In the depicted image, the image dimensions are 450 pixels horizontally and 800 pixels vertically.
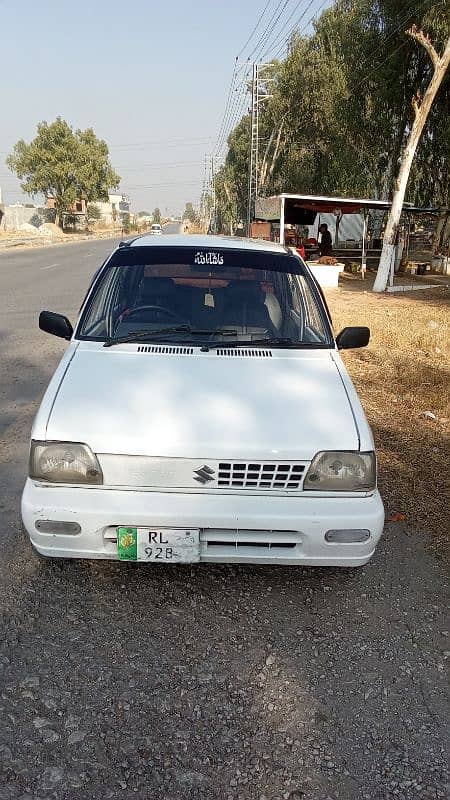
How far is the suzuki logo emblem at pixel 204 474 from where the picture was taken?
267cm

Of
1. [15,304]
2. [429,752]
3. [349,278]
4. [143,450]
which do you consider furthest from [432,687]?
[349,278]

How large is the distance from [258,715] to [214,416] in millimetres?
1241

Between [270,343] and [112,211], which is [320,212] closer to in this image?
[270,343]

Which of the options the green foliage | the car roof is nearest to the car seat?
the car roof

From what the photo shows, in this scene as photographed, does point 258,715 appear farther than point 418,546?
No

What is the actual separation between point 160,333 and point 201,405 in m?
0.94

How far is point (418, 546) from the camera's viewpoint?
3.59 meters

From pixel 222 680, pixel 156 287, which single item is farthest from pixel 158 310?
pixel 222 680

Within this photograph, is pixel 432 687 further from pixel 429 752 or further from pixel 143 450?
pixel 143 450

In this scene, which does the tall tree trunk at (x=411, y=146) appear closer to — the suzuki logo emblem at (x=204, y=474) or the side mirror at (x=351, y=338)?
the side mirror at (x=351, y=338)

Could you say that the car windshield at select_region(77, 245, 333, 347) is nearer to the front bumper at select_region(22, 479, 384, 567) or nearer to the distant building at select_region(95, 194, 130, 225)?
the front bumper at select_region(22, 479, 384, 567)

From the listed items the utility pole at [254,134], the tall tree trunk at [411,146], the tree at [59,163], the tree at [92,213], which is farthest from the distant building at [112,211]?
the tall tree trunk at [411,146]

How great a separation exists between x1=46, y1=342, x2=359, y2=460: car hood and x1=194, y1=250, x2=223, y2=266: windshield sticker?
875 millimetres

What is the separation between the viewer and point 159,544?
2682 millimetres
